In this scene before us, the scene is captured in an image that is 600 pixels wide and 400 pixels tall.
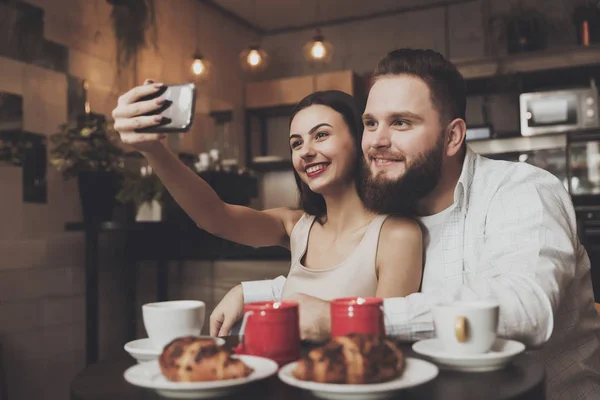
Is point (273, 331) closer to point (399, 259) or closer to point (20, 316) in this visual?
point (399, 259)

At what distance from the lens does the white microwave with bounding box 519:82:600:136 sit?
3.94 m

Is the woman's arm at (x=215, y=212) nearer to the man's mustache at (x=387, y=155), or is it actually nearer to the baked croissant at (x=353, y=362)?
the man's mustache at (x=387, y=155)

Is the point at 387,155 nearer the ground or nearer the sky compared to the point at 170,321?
nearer the sky

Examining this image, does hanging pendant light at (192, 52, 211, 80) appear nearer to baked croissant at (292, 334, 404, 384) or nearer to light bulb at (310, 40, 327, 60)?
light bulb at (310, 40, 327, 60)

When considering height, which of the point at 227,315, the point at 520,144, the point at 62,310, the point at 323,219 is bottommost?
the point at 62,310

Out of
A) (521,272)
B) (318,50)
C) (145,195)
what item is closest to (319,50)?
(318,50)

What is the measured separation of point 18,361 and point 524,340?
8.58 ft

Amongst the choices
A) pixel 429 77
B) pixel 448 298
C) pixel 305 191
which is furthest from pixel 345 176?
pixel 448 298

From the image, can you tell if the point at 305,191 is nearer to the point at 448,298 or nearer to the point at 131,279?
the point at 448,298

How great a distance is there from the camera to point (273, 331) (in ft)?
2.94

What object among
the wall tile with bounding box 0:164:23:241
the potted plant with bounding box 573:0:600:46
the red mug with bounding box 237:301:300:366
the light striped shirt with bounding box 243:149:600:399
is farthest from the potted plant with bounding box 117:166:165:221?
the potted plant with bounding box 573:0:600:46

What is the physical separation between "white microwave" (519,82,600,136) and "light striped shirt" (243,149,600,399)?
2.82 metres

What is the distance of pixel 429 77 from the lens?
1.49 metres

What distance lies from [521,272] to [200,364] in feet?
2.11
